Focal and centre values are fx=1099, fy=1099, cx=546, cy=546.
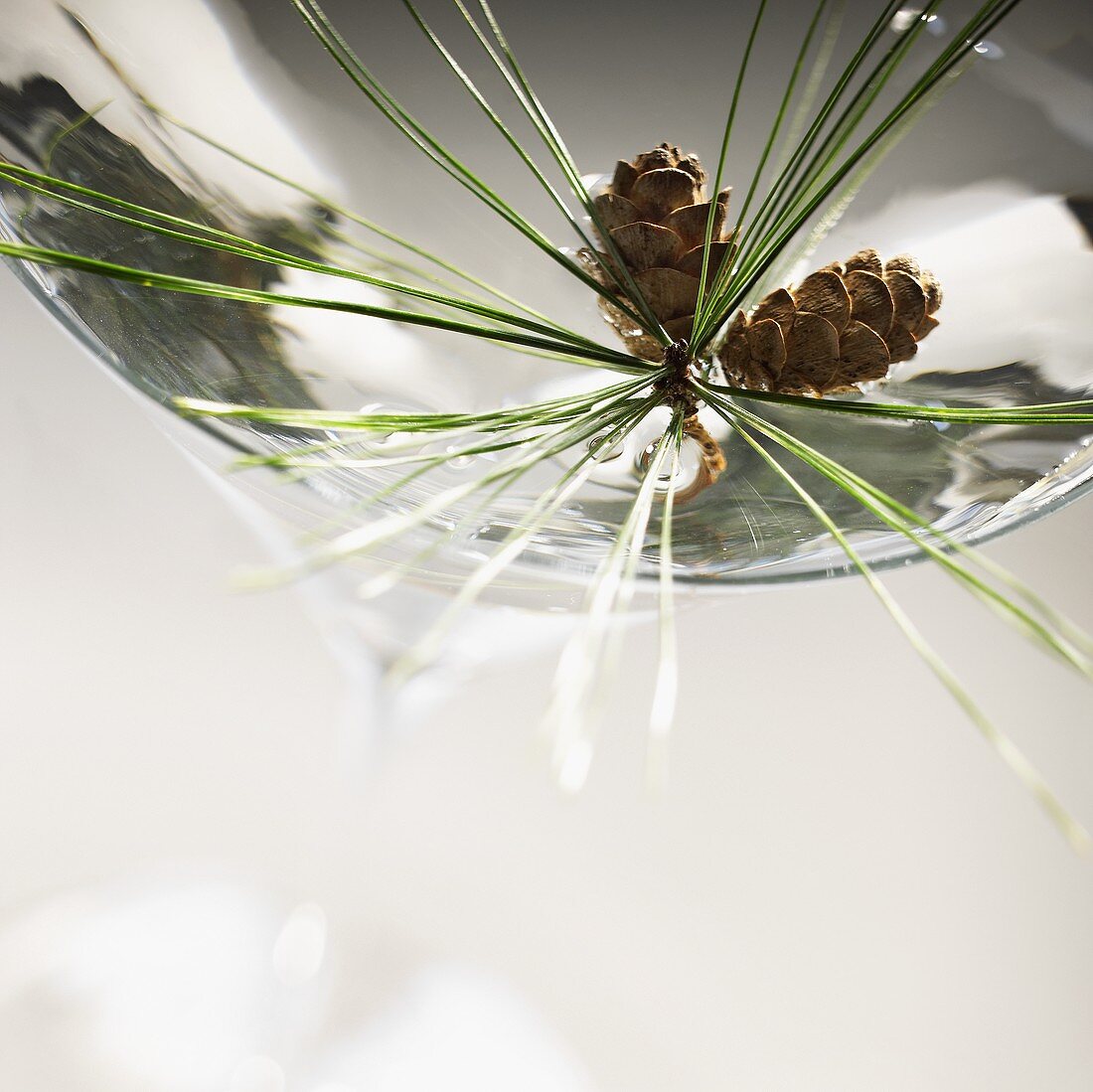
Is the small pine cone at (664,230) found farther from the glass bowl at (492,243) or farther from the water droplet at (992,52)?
the water droplet at (992,52)

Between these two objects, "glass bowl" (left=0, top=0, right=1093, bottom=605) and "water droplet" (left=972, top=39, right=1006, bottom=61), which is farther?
"water droplet" (left=972, top=39, right=1006, bottom=61)

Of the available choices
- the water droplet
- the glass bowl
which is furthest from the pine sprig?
the water droplet

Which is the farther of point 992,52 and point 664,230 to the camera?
point 992,52

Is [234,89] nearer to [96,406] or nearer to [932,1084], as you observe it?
[96,406]

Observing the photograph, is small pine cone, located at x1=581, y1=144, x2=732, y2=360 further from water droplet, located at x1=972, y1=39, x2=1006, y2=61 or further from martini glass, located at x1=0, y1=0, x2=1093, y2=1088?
water droplet, located at x1=972, y1=39, x2=1006, y2=61

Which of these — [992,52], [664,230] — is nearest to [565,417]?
[664,230]

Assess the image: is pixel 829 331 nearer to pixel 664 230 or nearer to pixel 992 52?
pixel 664 230

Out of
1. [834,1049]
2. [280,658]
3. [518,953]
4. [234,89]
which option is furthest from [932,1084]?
[234,89]
